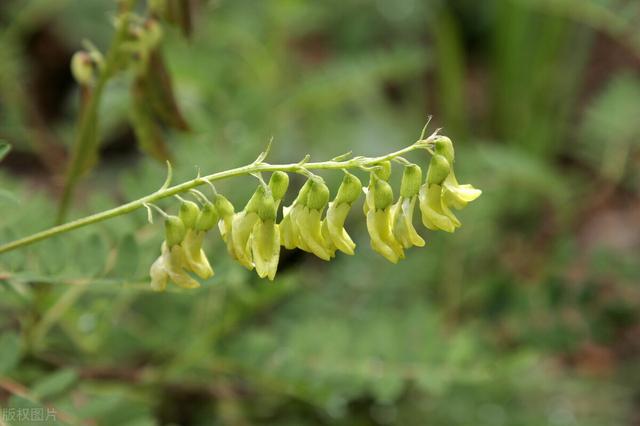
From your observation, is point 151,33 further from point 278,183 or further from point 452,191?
point 452,191

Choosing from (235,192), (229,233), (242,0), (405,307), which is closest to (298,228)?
(229,233)

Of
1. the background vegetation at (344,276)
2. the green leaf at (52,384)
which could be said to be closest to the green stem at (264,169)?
the background vegetation at (344,276)

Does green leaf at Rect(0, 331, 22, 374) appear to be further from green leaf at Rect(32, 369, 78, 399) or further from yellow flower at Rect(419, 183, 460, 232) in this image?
yellow flower at Rect(419, 183, 460, 232)

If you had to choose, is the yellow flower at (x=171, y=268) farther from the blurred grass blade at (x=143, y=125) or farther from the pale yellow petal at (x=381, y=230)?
the blurred grass blade at (x=143, y=125)

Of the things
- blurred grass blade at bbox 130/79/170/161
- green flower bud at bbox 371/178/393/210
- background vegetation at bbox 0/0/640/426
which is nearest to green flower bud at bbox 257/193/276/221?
green flower bud at bbox 371/178/393/210

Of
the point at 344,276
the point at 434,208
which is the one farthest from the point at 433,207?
the point at 344,276
